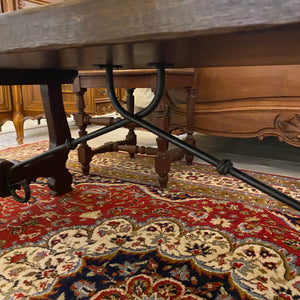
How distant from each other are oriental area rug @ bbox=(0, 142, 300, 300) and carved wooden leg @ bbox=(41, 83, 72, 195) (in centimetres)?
7

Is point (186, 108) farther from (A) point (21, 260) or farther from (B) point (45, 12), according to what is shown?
(B) point (45, 12)

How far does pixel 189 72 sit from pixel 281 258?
1158mm

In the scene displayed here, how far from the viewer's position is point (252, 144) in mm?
2641

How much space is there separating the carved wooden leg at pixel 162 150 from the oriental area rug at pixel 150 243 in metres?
0.07

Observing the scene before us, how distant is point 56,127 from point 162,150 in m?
0.49

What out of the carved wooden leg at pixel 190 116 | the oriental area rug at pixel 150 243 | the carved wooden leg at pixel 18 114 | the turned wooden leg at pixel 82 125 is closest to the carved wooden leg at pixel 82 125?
the turned wooden leg at pixel 82 125

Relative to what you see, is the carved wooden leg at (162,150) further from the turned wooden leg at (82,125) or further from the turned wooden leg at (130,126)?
the turned wooden leg at (130,126)

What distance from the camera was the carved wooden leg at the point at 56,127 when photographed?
4.29 feet

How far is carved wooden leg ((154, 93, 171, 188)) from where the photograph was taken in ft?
4.71

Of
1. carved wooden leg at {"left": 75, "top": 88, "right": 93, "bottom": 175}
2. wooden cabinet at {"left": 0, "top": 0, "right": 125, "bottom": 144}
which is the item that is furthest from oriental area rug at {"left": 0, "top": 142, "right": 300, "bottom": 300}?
wooden cabinet at {"left": 0, "top": 0, "right": 125, "bottom": 144}

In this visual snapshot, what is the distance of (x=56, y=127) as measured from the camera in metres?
1.33

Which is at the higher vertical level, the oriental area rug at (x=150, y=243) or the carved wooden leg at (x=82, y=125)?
the carved wooden leg at (x=82, y=125)

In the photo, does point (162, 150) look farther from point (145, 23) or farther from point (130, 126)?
point (145, 23)

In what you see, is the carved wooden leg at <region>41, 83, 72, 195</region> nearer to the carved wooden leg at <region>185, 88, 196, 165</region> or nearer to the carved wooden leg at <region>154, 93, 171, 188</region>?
the carved wooden leg at <region>154, 93, 171, 188</region>
